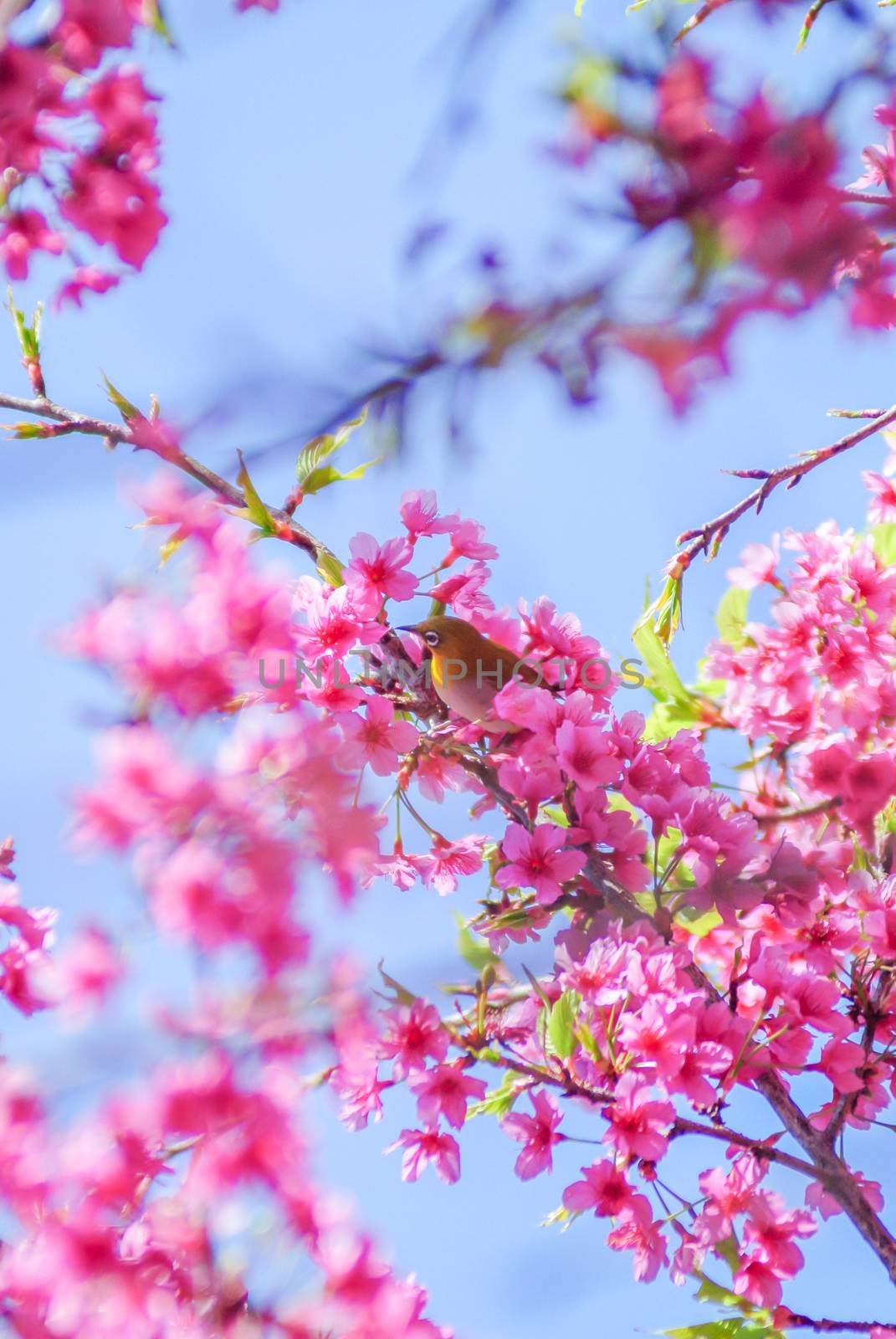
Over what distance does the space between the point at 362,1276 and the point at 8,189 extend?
1.50 m

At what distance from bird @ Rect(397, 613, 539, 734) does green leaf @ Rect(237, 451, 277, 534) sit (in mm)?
382

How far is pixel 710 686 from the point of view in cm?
275

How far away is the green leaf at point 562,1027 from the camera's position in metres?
1.53

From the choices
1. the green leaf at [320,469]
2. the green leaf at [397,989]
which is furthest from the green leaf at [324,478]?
the green leaf at [397,989]

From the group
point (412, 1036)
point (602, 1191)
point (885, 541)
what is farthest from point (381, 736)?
point (885, 541)

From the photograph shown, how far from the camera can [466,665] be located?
2.05m

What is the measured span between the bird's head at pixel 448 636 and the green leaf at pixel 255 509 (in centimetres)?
38

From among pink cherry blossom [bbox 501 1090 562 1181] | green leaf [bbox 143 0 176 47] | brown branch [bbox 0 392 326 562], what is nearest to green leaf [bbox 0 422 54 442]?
brown branch [bbox 0 392 326 562]

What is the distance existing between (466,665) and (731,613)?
79 cm

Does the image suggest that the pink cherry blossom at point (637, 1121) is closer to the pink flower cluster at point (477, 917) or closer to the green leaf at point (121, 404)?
the pink flower cluster at point (477, 917)

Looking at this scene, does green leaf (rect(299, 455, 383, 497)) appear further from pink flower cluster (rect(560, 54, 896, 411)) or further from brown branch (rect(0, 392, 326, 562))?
pink flower cluster (rect(560, 54, 896, 411))

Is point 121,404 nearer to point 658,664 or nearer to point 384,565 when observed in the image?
point 384,565

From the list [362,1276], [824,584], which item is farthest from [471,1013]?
[824,584]

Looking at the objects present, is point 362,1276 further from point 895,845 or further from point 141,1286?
point 895,845
